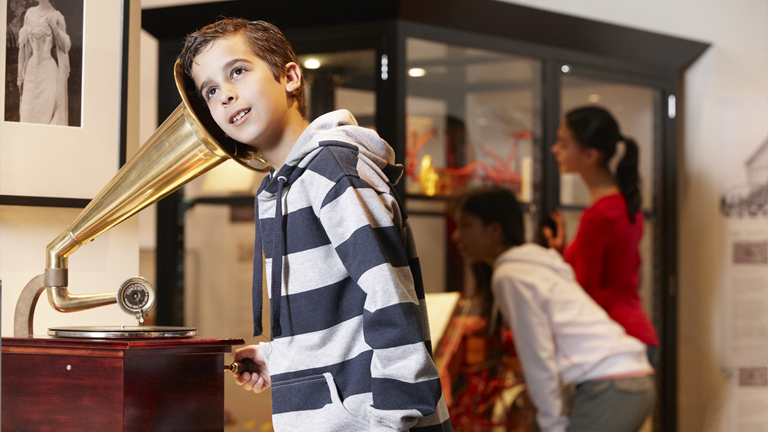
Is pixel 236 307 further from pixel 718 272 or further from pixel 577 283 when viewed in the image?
pixel 718 272

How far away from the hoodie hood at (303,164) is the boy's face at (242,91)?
0.06 metres

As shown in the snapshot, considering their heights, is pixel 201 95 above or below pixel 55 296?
above

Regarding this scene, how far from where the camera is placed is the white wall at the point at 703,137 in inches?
104

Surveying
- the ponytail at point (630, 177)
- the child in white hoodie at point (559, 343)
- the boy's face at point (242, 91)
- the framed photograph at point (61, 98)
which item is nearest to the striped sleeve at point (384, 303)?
the boy's face at point (242, 91)

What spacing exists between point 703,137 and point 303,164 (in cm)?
234

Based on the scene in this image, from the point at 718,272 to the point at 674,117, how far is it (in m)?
0.63

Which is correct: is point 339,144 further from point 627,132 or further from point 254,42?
point 627,132

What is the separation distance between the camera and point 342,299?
796 millimetres

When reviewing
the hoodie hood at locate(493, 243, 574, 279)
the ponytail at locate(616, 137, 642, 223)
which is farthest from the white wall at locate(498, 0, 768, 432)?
the hoodie hood at locate(493, 243, 574, 279)

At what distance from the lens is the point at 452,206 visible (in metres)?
2.14

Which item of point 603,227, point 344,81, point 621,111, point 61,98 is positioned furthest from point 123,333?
point 621,111

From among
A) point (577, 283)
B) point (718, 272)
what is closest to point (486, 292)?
point (577, 283)

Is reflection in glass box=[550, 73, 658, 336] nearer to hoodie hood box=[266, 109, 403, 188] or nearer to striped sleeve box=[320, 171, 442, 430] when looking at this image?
hoodie hood box=[266, 109, 403, 188]

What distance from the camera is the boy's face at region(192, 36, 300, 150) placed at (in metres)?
0.89
